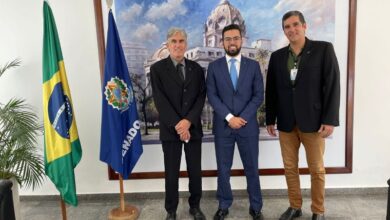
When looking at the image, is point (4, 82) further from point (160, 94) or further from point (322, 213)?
point (322, 213)

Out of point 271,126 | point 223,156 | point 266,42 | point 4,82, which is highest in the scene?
point 266,42

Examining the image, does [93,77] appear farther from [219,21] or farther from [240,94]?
[240,94]

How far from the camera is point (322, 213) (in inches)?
113

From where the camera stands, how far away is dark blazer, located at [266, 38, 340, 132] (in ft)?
8.63

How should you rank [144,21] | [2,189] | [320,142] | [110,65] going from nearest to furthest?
[2,189]
[320,142]
[110,65]
[144,21]

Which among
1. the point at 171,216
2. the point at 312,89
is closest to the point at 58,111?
the point at 171,216

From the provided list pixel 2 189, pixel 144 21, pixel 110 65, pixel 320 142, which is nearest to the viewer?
pixel 2 189

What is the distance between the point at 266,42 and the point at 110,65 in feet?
4.91

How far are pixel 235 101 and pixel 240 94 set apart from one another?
0.23 ft

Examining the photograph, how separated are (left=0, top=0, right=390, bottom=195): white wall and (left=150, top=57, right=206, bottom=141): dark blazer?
0.87 meters

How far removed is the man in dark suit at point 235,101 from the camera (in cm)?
280

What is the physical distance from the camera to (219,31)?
331 cm

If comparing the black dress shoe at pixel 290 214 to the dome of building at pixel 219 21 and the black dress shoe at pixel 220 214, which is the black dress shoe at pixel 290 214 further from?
the dome of building at pixel 219 21

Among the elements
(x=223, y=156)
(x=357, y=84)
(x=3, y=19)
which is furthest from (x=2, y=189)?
(x=357, y=84)
